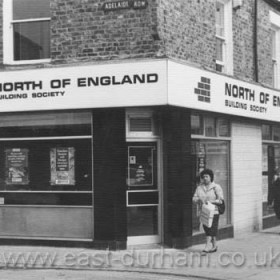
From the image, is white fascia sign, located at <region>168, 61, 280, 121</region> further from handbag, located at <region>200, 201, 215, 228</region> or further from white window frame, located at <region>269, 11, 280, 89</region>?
handbag, located at <region>200, 201, 215, 228</region>

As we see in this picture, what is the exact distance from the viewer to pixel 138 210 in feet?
42.1

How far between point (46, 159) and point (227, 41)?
5.48 metres

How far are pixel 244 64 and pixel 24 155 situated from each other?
6.28m

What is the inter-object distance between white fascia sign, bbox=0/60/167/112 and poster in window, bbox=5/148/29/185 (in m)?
0.99

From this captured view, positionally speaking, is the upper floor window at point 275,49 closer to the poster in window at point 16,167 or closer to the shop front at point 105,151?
the shop front at point 105,151

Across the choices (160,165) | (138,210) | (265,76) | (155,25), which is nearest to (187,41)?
(155,25)

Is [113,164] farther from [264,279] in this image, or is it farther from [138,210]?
[264,279]

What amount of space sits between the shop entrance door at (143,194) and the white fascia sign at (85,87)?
1227mm

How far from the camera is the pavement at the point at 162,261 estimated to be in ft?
33.9

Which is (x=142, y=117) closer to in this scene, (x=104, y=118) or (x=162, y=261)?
(x=104, y=118)

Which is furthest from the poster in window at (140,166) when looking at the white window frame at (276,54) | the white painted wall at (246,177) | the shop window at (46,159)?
the white window frame at (276,54)

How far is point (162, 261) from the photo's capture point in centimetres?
1134

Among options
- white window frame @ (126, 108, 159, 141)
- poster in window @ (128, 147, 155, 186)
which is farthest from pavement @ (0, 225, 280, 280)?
white window frame @ (126, 108, 159, 141)

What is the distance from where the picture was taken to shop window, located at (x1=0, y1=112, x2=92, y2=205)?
42.3ft
